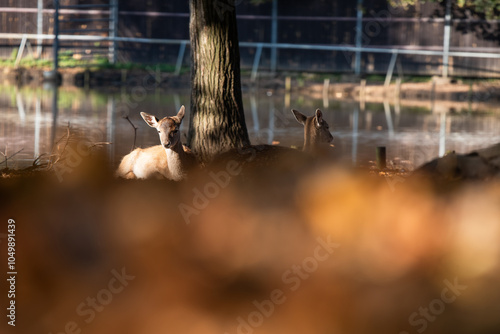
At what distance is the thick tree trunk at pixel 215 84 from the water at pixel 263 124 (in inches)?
80.1

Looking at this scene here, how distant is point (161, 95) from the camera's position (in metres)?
27.1

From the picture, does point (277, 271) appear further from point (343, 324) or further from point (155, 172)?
point (155, 172)

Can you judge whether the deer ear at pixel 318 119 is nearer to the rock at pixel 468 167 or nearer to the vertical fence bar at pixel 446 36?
the rock at pixel 468 167

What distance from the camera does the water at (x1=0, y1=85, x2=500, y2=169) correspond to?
48.2 ft

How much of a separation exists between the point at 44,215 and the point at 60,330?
25.5 inches

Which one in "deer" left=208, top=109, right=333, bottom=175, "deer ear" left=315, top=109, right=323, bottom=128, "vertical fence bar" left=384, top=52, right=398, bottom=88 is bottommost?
"deer" left=208, top=109, right=333, bottom=175

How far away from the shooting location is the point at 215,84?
31.6 feet

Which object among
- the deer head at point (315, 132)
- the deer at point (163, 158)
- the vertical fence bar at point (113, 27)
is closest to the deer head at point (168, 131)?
the deer at point (163, 158)

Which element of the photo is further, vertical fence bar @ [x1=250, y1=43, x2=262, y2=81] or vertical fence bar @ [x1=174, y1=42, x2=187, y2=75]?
vertical fence bar @ [x1=250, y1=43, x2=262, y2=81]

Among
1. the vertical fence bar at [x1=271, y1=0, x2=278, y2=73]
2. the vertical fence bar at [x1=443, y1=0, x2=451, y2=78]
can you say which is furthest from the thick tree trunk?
the vertical fence bar at [x1=271, y1=0, x2=278, y2=73]

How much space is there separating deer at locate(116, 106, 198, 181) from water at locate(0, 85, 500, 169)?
2.45m

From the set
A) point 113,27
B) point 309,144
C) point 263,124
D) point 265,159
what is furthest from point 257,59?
point 265,159

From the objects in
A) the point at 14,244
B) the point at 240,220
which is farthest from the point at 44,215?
the point at 240,220

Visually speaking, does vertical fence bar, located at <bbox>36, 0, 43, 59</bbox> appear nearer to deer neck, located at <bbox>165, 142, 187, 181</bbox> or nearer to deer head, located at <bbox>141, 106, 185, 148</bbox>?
deer neck, located at <bbox>165, 142, 187, 181</bbox>
